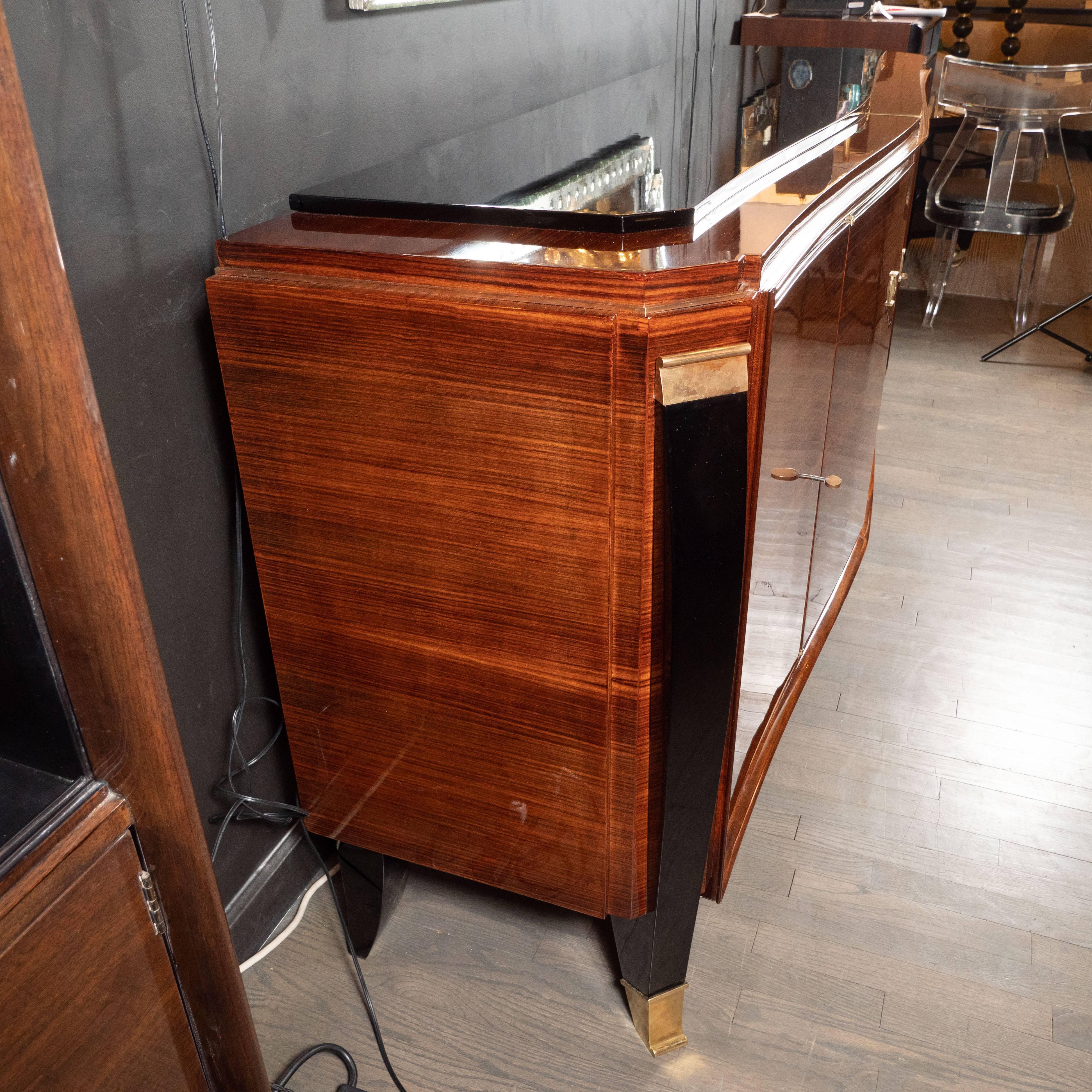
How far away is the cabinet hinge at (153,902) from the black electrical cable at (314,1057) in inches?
25.4

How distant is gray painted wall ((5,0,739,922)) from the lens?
898mm

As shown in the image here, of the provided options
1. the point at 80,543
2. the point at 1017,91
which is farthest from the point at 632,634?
the point at 1017,91

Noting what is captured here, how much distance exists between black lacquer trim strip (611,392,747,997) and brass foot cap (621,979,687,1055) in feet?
0.31

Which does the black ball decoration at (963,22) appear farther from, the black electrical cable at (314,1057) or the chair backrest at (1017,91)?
the black electrical cable at (314,1057)

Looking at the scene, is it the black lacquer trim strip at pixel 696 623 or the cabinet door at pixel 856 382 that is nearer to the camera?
the black lacquer trim strip at pixel 696 623

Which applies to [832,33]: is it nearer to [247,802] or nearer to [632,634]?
A: [632,634]

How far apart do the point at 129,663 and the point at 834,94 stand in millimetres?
1386

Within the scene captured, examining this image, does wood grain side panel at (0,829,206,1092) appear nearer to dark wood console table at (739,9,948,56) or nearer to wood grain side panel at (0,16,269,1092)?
wood grain side panel at (0,16,269,1092)

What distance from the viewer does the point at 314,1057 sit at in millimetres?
1279

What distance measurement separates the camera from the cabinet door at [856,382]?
4.60 ft

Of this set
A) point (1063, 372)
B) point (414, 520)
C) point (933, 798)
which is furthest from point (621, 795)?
point (1063, 372)

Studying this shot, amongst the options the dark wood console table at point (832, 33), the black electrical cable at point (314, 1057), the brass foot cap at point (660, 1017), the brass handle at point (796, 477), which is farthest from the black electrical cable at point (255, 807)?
the dark wood console table at point (832, 33)

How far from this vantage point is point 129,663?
0.62 meters

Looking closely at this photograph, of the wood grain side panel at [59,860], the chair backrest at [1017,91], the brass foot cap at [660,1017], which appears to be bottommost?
the brass foot cap at [660,1017]
